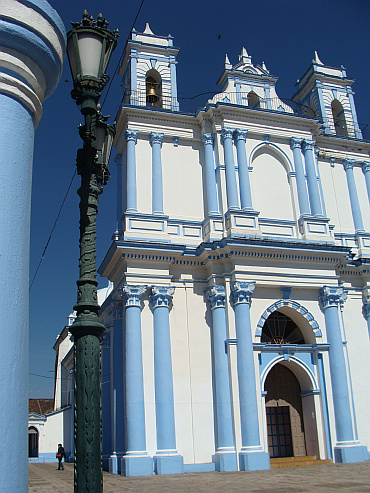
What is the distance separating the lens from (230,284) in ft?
63.3

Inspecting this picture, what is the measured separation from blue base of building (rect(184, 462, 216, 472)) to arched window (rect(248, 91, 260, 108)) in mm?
15279

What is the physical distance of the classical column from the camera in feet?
71.8

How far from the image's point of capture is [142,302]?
1891 centimetres

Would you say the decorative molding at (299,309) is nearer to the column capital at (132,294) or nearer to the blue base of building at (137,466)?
the column capital at (132,294)

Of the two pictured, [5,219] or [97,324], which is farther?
[97,324]

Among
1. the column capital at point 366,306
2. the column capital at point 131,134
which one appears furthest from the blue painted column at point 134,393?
the column capital at point 366,306

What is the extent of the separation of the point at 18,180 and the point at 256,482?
41.0 ft

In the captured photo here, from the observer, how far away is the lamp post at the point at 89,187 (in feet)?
14.4

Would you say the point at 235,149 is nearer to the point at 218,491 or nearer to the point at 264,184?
the point at 264,184

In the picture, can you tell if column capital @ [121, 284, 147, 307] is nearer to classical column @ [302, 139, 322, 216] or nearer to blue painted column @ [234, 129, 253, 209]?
blue painted column @ [234, 129, 253, 209]

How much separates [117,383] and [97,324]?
15219mm

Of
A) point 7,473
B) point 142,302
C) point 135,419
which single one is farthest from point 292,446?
point 7,473

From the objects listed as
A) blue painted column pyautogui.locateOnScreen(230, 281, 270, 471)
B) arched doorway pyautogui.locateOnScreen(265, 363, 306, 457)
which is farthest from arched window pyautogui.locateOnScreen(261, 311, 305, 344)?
blue painted column pyautogui.locateOnScreen(230, 281, 270, 471)

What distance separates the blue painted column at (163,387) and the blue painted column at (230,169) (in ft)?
14.3
